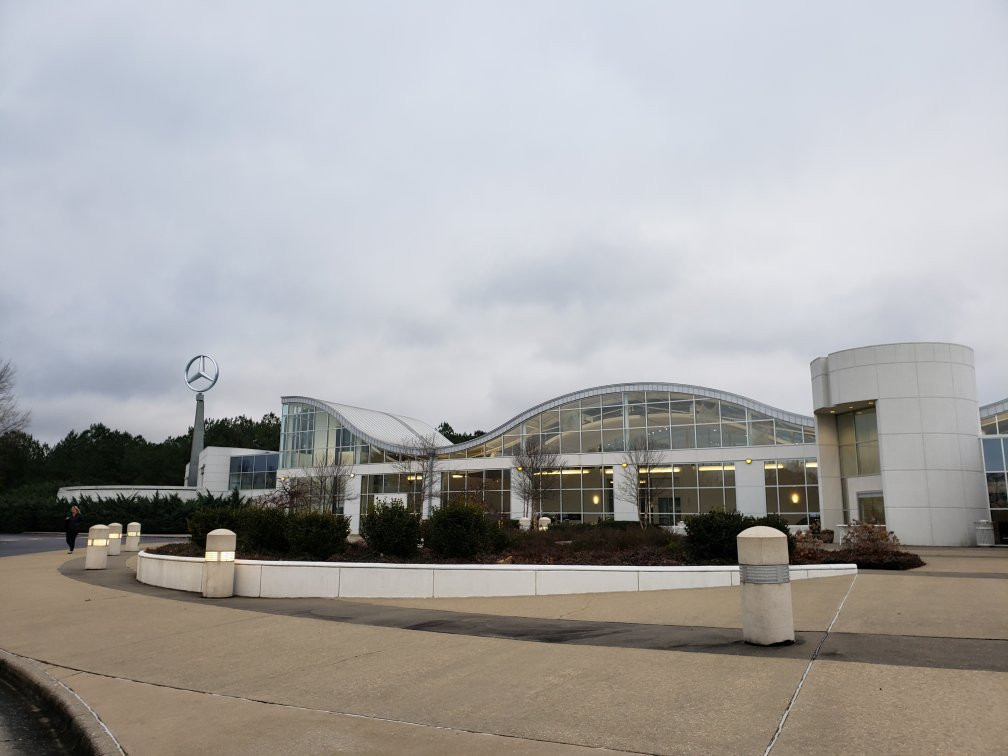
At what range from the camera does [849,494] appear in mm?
31172

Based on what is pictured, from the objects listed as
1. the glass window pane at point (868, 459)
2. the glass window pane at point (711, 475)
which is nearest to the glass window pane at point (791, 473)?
the glass window pane at point (711, 475)

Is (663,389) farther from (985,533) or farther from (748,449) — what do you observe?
(985,533)

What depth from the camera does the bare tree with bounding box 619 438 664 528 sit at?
40969 millimetres

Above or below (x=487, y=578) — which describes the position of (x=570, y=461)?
above

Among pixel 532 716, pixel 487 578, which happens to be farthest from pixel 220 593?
pixel 532 716

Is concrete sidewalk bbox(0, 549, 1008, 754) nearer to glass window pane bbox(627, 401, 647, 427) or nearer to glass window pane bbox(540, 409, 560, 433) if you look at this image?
glass window pane bbox(627, 401, 647, 427)

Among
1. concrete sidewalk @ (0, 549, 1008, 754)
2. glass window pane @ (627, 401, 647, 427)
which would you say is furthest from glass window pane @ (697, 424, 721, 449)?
concrete sidewalk @ (0, 549, 1008, 754)

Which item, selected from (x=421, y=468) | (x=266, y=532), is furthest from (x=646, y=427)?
(x=266, y=532)

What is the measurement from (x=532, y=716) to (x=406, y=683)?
1622 millimetres

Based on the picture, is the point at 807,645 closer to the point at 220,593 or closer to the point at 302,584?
the point at 302,584

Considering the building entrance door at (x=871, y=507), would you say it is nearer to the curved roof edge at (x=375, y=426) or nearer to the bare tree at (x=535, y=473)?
the bare tree at (x=535, y=473)

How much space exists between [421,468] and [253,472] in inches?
831

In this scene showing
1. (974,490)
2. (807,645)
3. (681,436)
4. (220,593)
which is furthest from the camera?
(681,436)

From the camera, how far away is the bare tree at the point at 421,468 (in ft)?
160
